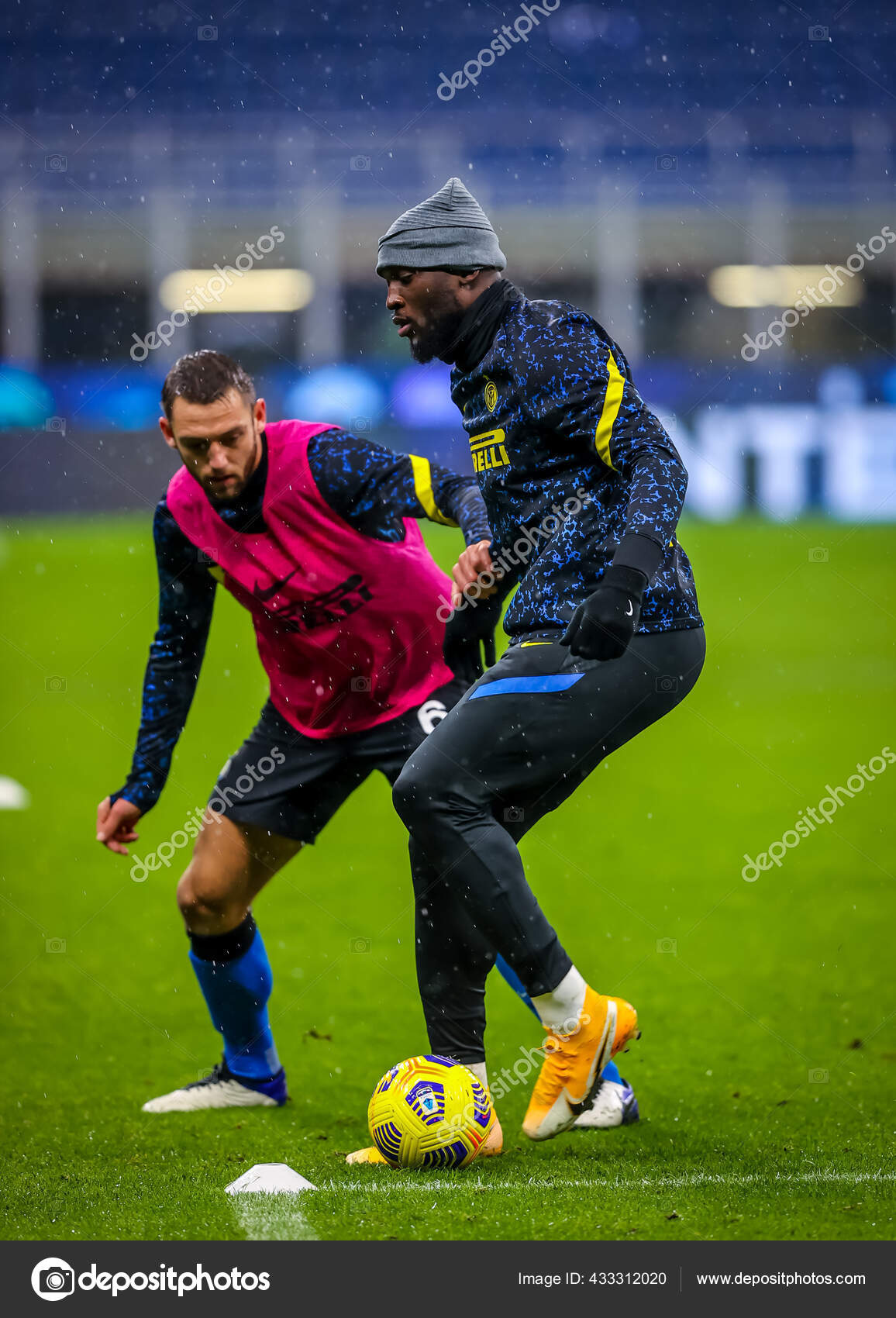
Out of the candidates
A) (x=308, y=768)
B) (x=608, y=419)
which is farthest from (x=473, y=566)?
(x=308, y=768)

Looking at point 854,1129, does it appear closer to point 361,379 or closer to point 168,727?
point 168,727

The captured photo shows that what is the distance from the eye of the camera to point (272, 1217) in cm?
306

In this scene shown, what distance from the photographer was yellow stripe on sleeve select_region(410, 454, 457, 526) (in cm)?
402

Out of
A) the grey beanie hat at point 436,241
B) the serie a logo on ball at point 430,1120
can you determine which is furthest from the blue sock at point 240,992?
the grey beanie hat at point 436,241

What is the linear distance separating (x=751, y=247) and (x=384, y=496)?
2461 cm

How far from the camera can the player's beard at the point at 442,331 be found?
338 centimetres

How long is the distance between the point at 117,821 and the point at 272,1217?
4.32 ft

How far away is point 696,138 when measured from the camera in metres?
26.5

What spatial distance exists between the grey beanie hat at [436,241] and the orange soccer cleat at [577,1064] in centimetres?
163

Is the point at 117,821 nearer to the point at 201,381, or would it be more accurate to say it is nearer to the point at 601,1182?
the point at 201,381

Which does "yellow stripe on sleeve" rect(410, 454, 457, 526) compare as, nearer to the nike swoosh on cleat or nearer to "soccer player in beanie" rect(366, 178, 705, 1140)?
"soccer player in beanie" rect(366, 178, 705, 1140)

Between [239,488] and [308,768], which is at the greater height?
[239,488]
